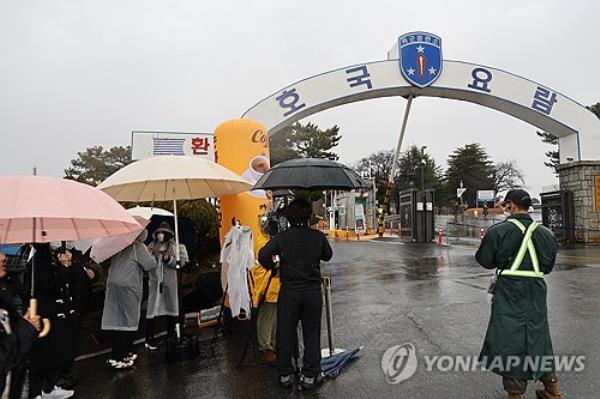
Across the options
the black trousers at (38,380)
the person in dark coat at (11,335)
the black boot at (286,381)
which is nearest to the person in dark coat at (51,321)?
the black trousers at (38,380)

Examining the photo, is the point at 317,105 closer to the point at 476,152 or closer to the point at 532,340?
the point at 532,340

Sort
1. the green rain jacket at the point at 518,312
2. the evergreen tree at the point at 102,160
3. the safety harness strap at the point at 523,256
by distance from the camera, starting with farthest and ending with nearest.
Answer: the evergreen tree at the point at 102,160, the safety harness strap at the point at 523,256, the green rain jacket at the point at 518,312

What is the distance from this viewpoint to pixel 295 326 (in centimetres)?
423

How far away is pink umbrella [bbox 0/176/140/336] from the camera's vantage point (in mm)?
2836

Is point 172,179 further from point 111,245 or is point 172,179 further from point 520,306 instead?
point 520,306

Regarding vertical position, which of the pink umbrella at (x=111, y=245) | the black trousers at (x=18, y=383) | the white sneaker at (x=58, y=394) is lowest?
the white sneaker at (x=58, y=394)

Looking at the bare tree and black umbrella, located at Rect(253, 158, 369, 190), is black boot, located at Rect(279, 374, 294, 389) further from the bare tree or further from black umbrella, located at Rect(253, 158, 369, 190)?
the bare tree

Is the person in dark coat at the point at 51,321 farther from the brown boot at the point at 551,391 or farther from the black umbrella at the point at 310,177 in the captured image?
the brown boot at the point at 551,391

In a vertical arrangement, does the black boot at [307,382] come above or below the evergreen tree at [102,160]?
below

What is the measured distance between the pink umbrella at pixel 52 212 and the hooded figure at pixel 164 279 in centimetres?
204

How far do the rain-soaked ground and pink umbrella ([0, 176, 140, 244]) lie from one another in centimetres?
181

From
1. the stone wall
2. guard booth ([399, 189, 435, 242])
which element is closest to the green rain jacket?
the stone wall

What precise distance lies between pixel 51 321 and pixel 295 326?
2134mm

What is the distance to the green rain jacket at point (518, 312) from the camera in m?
3.50
